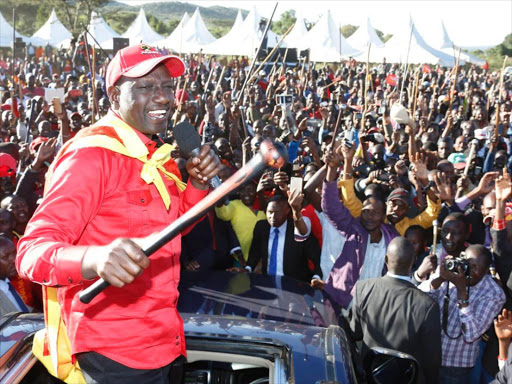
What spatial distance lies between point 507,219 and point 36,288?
11.5 feet

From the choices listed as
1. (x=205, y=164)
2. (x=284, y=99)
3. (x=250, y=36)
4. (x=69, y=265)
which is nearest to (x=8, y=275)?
(x=205, y=164)

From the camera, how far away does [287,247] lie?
5.15 metres

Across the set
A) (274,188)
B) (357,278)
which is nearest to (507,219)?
(357,278)

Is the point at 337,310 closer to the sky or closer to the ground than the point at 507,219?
closer to the ground

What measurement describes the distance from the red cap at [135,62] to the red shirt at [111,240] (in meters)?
0.22

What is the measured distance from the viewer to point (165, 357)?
205 centimetres

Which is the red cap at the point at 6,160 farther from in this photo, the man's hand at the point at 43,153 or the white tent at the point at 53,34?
the white tent at the point at 53,34

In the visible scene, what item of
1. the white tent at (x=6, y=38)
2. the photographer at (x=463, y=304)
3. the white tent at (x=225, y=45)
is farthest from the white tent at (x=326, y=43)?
the photographer at (x=463, y=304)

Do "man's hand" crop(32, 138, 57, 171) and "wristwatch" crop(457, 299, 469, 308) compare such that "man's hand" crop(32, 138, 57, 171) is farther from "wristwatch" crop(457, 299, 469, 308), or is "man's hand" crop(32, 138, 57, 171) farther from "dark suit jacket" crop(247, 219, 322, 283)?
"wristwatch" crop(457, 299, 469, 308)

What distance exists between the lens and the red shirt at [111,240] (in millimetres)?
1665

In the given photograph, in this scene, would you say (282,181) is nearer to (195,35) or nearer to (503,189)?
(503,189)

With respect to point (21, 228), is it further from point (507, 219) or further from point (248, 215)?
point (507, 219)

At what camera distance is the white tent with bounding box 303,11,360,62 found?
22.0m

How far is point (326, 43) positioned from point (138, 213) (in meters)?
21.7
